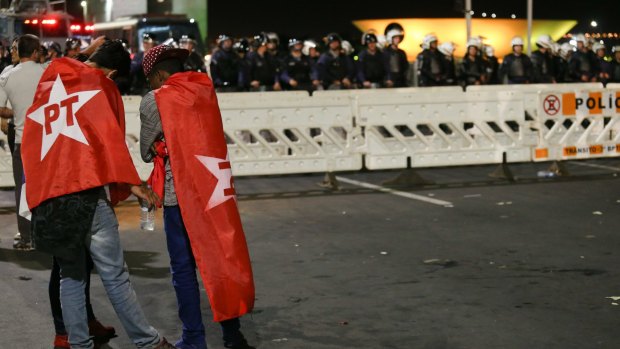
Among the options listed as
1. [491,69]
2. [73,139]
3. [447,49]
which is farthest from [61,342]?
[491,69]

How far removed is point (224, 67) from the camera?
1905cm

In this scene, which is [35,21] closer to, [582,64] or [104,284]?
[582,64]

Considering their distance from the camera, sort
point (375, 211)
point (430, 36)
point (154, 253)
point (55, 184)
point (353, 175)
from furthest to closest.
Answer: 1. point (430, 36)
2. point (353, 175)
3. point (375, 211)
4. point (154, 253)
5. point (55, 184)

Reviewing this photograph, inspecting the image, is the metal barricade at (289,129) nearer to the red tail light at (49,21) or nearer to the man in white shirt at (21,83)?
the man in white shirt at (21,83)

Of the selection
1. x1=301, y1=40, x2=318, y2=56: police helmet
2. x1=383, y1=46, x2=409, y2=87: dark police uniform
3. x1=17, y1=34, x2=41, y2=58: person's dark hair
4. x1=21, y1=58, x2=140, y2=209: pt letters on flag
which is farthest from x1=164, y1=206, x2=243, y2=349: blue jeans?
x1=301, y1=40, x2=318, y2=56: police helmet

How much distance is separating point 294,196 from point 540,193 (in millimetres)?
2992

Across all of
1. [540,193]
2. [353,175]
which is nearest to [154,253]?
[540,193]

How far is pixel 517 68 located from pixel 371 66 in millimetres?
2856

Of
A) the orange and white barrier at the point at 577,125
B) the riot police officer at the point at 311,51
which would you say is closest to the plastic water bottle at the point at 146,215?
the orange and white barrier at the point at 577,125

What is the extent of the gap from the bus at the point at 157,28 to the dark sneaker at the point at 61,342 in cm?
2221

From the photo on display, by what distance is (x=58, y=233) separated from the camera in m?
5.81

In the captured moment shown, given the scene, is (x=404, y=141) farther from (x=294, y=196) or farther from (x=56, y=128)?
(x=56, y=128)

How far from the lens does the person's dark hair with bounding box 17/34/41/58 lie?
30.9ft

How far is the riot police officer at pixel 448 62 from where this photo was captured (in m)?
20.7
